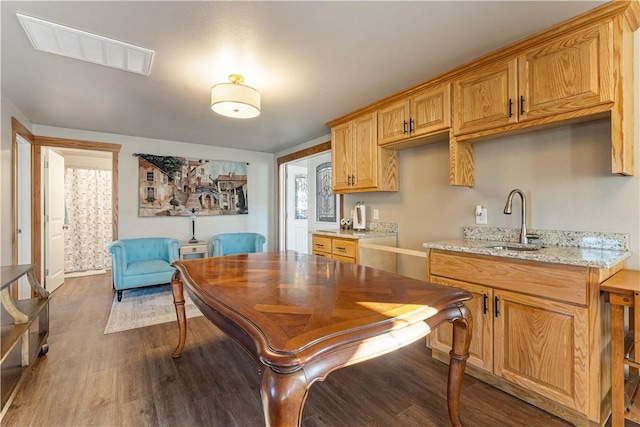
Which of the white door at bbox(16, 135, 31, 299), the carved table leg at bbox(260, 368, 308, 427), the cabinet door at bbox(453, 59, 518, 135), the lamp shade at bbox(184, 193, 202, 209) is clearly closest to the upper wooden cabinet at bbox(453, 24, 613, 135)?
the cabinet door at bbox(453, 59, 518, 135)

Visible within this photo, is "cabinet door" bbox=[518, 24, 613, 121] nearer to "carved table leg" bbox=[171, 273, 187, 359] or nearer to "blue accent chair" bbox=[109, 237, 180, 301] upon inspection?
"carved table leg" bbox=[171, 273, 187, 359]

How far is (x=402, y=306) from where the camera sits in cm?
109

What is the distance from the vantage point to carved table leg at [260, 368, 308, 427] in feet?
2.54

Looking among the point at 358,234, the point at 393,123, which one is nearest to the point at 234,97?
the point at 393,123

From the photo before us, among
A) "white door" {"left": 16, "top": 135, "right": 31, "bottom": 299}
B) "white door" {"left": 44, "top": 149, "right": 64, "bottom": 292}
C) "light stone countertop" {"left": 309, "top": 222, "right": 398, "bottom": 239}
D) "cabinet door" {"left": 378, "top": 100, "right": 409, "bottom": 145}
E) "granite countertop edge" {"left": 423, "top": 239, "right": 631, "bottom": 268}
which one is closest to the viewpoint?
"granite countertop edge" {"left": 423, "top": 239, "right": 631, "bottom": 268}

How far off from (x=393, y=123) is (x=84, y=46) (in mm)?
2496

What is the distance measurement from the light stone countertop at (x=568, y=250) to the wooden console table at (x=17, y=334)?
274 cm

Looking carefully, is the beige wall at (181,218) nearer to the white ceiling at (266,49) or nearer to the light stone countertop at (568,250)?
the white ceiling at (266,49)

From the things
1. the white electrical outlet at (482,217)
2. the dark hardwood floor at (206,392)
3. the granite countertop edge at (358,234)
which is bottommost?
the dark hardwood floor at (206,392)

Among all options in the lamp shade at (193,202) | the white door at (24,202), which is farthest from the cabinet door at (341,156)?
the white door at (24,202)

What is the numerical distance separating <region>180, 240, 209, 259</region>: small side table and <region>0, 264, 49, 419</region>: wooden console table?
2.16 m

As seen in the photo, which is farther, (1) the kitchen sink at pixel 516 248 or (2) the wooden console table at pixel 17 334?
(1) the kitchen sink at pixel 516 248

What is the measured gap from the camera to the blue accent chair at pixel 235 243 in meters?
4.68

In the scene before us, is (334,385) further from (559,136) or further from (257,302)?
(559,136)
